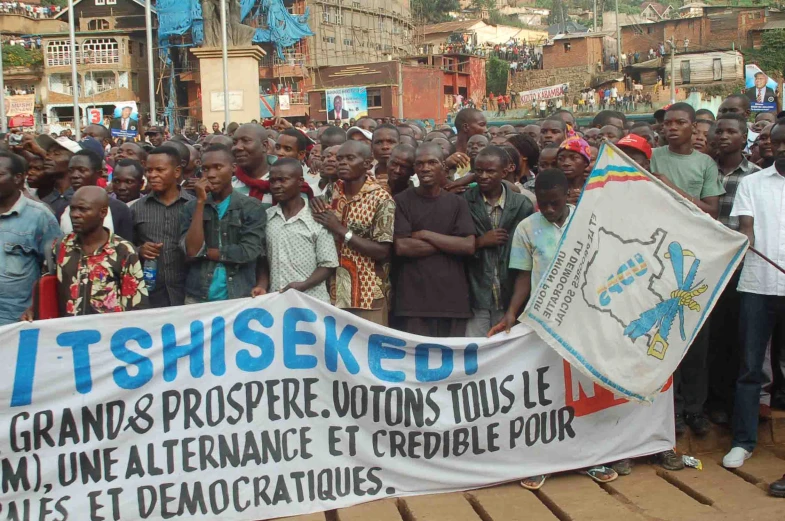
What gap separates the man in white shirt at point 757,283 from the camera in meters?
5.36

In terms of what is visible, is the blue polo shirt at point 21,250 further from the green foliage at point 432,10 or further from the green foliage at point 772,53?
the green foliage at point 432,10

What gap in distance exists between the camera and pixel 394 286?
580cm

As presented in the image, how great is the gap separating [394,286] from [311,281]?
0.69 metres

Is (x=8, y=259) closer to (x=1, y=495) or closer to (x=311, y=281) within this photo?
(x=1, y=495)

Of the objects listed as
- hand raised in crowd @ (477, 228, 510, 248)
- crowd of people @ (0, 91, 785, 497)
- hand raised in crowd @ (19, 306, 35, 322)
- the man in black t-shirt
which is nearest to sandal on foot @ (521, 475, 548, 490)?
crowd of people @ (0, 91, 785, 497)

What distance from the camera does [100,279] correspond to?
16.2 feet

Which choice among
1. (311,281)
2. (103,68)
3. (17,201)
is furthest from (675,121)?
(103,68)

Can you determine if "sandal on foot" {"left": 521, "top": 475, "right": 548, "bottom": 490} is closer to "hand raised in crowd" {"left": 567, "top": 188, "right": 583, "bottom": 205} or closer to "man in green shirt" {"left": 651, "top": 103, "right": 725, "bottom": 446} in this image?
"man in green shirt" {"left": 651, "top": 103, "right": 725, "bottom": 446}

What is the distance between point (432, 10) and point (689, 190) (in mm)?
76063

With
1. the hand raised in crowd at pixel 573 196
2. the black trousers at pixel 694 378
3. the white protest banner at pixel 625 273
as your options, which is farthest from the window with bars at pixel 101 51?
the white protest banner at pixel 625 273

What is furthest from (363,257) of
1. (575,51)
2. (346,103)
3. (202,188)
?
(575,51)

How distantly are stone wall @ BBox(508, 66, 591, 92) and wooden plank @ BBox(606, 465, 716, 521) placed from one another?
49.0 metres

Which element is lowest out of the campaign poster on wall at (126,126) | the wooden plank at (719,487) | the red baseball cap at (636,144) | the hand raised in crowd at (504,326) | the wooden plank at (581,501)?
the wooden plank at (719,487)

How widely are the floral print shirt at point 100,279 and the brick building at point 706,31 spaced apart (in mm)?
50735
